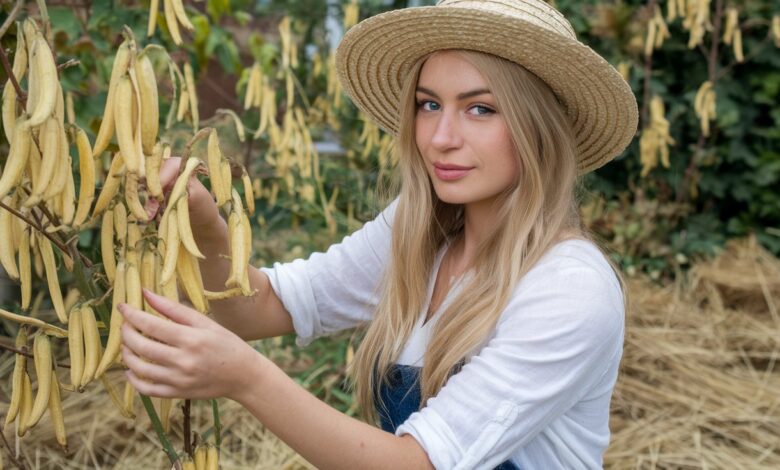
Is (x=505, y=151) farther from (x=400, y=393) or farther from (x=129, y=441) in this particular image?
(x=129, y=441)

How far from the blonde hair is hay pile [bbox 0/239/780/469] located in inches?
36.7

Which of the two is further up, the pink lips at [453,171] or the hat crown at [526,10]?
the hat crown at [526,10]

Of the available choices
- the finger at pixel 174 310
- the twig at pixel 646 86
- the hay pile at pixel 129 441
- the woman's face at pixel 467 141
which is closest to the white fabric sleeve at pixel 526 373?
the woman's face at pixel 467 141

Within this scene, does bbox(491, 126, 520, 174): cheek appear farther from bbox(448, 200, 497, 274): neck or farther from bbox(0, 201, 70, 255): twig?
bbox(0, 201, 70, 255): twig

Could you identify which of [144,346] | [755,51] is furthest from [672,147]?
[144,346]

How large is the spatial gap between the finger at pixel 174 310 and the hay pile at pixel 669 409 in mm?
1325

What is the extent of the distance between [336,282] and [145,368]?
0.84 meters

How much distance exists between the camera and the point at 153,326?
2.87 ft

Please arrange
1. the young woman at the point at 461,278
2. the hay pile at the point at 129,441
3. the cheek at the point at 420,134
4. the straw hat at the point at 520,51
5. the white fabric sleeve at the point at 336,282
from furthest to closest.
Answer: the hay pile at the point at 129,441, the white fabric sleeve at the point at 336,282, the cheek at the point at 420,134, the straw hat at the point at 520,51, the young woman at the point at 461,278

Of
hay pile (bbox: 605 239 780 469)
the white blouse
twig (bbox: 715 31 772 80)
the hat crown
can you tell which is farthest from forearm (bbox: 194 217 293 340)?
twig (bbox: 715 31 772 80)

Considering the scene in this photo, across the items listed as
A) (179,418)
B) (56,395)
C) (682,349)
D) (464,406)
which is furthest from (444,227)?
(682,349)

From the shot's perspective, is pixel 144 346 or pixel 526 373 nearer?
pixel 144 346

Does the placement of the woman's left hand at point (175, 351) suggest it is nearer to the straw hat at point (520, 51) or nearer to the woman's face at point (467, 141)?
the woman's face at point (467, 141)

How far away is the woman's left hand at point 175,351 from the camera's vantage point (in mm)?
878
